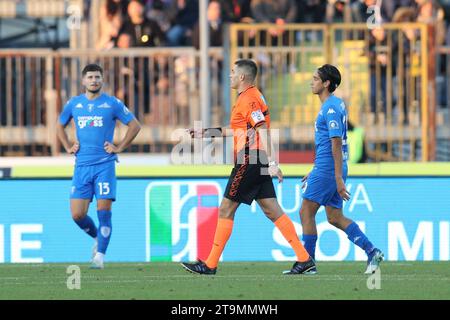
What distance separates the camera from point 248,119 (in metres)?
12.9

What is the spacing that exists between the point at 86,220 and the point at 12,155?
5887mm

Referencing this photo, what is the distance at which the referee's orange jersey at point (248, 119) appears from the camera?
12891 mm

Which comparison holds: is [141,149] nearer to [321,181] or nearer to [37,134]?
[37,134]

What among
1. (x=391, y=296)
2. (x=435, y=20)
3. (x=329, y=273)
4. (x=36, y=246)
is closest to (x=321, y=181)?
(x=329, y=273)

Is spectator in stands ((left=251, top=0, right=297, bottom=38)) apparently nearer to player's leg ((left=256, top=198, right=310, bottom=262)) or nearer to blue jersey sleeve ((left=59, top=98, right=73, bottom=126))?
blue jersey sleeve ((left=59, top=98, right=73, bottom=126))

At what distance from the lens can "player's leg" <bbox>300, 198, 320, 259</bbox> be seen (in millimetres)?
13469

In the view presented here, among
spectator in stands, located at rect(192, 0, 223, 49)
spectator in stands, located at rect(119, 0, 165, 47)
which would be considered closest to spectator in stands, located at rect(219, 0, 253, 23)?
spectator in stands, located at rect(192, 0, 223, 49)

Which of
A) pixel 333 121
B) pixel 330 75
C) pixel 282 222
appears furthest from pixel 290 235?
pixel 330 75

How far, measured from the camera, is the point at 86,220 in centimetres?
1504

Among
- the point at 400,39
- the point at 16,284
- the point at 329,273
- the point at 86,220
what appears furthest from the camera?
the point at 400,39

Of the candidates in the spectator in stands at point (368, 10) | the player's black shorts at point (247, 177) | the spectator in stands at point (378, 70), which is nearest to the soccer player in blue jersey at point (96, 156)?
the player's black shorts at point (247, 177)

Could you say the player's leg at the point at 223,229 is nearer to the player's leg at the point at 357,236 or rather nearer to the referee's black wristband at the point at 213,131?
the referee's black wristband at the point at 213,131

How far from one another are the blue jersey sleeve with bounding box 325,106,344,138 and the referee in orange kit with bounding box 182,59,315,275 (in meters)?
0.54

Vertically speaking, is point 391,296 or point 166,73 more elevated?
point 166,73
